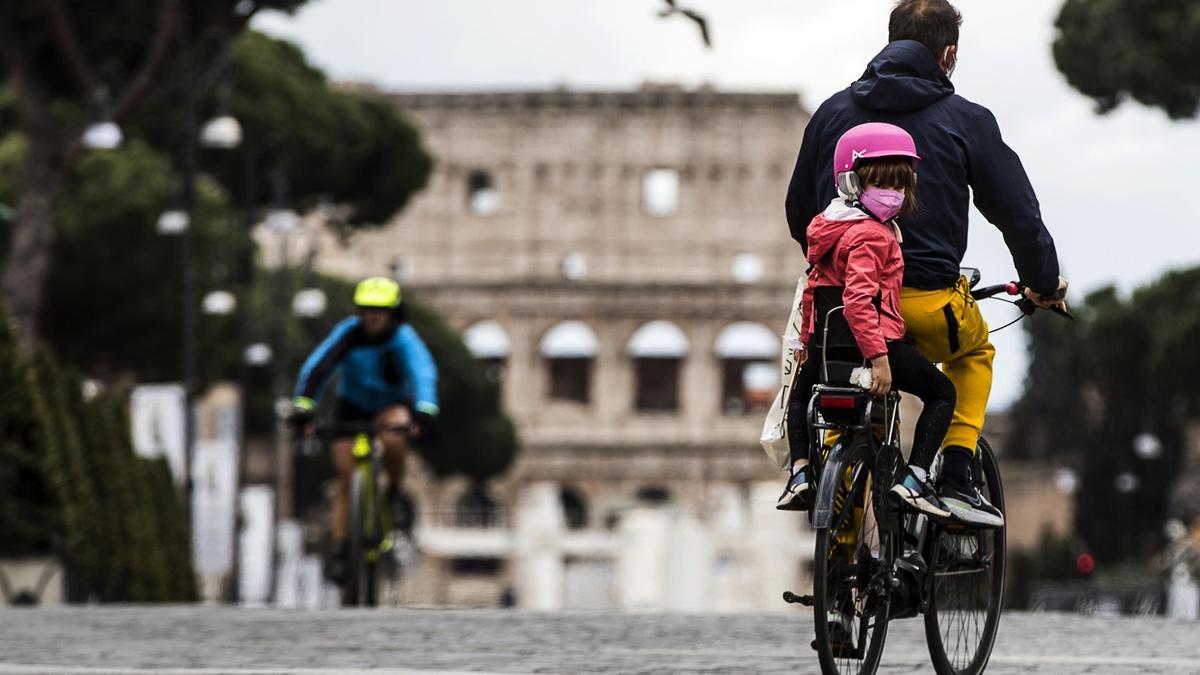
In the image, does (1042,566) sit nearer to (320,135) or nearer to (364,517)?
(320,135)

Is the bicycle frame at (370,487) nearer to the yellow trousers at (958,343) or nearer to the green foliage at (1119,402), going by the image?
the yellow trousers at (958,343)

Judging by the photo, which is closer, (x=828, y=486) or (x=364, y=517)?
(x=828, y=486)

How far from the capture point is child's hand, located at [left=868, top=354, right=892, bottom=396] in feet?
18.7

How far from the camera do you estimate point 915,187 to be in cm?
593

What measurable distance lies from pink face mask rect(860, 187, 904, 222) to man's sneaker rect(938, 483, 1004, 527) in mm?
666

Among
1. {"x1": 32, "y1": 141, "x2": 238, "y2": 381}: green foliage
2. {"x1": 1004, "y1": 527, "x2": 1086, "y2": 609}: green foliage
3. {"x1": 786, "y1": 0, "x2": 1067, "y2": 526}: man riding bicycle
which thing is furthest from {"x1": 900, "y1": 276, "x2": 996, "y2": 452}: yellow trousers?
{"x1": 1004, "y1": 527, "x2": 1086, "y2": 609}: green foliage

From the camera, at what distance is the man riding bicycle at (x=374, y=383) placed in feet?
37.1

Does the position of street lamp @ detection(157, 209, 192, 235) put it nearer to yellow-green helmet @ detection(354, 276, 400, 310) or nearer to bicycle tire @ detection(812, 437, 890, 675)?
yellow-green helmet @ detection(354, 276, 400, 310)

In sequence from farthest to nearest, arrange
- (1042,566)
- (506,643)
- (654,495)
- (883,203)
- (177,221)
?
(654,495) → (1042,566) → (177,221) → (506,643) → (883,203)

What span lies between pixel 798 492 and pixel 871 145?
2.51 feet

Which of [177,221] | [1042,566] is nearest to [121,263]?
[177,221]

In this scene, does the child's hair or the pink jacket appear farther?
the child's hair

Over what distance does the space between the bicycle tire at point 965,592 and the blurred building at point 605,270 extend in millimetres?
63706

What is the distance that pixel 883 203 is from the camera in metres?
5.79
